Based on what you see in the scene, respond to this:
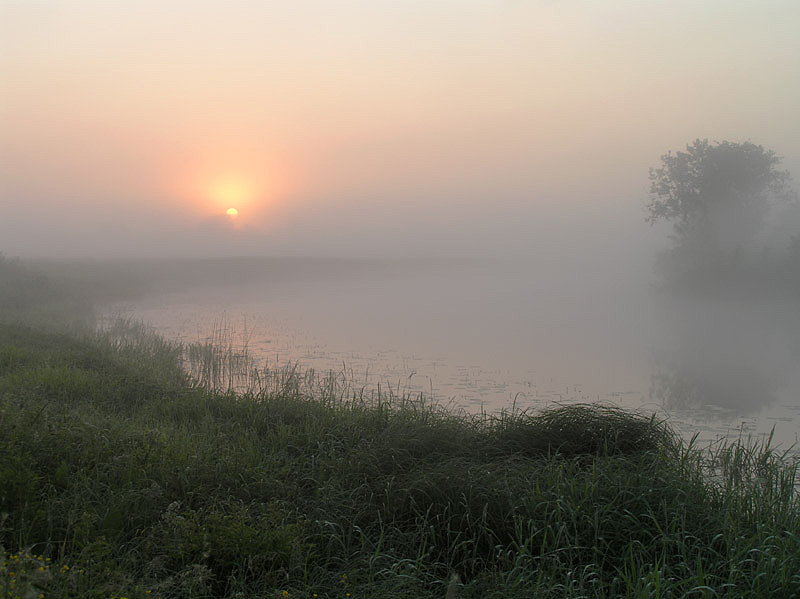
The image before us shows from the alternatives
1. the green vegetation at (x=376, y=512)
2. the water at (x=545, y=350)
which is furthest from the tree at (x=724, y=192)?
the green vegetation at (x=376, y=512)

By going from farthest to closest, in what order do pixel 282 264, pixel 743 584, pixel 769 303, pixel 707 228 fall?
1. pixel 282 264
2. pixel 707 228
3. pixel 769 303
4. pixel 743 584

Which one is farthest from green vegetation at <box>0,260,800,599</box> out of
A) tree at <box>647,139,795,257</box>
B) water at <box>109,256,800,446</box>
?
tree at <box>647,139,795,257</box>

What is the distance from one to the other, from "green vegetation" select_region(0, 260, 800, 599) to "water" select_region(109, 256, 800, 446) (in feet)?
16.9

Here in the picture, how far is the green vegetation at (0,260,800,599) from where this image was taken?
4285mm

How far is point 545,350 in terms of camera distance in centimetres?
2156

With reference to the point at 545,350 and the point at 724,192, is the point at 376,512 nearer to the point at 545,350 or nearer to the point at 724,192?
the point at 545,350

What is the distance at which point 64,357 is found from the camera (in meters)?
12.3

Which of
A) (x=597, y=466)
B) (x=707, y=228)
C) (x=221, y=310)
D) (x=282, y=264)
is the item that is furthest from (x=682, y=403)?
(x=282, y=264)

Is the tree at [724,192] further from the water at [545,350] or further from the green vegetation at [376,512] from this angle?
the green vegetation at [376,512]

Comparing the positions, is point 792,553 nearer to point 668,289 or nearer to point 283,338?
point 283,338

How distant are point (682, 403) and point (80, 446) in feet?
40.7

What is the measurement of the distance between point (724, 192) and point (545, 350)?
101ft

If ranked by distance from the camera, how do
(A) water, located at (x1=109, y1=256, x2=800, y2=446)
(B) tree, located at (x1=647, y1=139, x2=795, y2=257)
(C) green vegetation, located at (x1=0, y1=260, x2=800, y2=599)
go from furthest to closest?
(B) tree, located at (x1=647, y1=139, x2=795, y2=257)
(A) water, located at (x1=109, y1=256, x2=800, y2=446)
(C) green vegetation, located at (x1=0, y1=260, x2=800, y2=599)

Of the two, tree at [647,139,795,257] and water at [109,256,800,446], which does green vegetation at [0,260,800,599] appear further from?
tree at [647,139,795,257]
